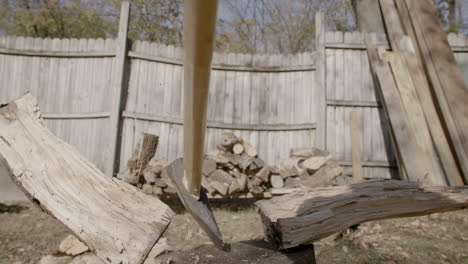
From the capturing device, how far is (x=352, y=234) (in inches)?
133

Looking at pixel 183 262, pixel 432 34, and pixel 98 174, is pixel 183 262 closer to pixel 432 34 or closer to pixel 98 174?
pixel 98 174

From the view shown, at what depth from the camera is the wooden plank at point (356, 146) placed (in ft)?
17.2

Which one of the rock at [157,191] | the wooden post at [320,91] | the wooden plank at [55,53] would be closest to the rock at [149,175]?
the rock at [157,191]

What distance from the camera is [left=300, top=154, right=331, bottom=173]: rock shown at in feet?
15.6

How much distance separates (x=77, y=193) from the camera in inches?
67.4

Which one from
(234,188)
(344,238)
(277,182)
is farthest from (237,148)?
(344,238)

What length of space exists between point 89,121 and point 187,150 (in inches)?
176

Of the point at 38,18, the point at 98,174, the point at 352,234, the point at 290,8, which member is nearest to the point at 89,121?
the point at 98,174

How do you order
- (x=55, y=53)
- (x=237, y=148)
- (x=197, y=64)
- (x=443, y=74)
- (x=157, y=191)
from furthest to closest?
(x=55, y=53) < (x=237, y=148) < (x=157, y=191) < (x=443, y=74) < (x=197, y=64)

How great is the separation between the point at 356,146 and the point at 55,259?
4.30 metres

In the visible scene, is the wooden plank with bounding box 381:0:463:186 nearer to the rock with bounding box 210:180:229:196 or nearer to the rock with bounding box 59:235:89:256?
the rock with bounding box 210:180:229:196

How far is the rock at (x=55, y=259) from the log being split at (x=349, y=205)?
186cm

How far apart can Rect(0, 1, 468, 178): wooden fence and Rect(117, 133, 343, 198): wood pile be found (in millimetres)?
621

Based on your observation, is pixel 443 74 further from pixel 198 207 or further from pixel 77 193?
pixel 77 193
